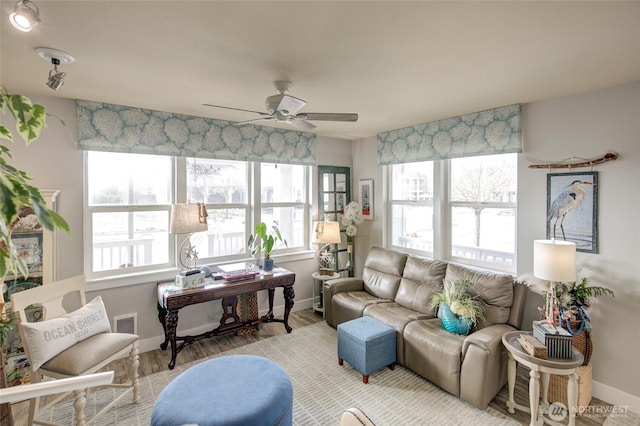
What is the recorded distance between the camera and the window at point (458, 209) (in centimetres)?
327

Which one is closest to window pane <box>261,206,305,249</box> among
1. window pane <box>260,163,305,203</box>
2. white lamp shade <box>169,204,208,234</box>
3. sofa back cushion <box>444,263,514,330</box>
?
window pane <box>260,163,305,203</box>

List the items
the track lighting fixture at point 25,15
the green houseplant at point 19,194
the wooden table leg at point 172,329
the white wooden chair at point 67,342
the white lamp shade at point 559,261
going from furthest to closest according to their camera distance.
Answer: the wooden table leg at point 172,329
the white lamp shade at point 559,261
the white wooden chair at point 67,342
the track lighting fixture at point 25,15
the green houseplant at point 19,194

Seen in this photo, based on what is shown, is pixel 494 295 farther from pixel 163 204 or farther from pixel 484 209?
pixel 163 204

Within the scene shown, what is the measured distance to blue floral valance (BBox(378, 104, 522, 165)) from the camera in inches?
120

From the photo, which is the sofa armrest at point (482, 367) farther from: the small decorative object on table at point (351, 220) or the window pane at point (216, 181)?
the window pane at point (216, 181)

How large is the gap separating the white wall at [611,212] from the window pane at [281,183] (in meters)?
2.96

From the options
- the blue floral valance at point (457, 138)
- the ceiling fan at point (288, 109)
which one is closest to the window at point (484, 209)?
the blue floral valance at point (457, 138)

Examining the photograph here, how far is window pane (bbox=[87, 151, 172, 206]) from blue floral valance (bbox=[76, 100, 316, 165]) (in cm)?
18

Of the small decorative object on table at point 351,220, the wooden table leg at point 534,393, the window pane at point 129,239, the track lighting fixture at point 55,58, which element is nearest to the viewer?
the track lighting fixture at point 55,58

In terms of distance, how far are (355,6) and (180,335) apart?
364 centimetres

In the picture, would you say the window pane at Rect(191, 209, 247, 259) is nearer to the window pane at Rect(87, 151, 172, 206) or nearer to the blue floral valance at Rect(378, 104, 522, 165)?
the window pane at Rect(87, 151, 172, 206)

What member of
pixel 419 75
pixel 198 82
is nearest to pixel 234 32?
pixel 198 82

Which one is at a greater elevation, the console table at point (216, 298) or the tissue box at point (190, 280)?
the tissue box at point (190, 280)

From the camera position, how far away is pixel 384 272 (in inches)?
153
